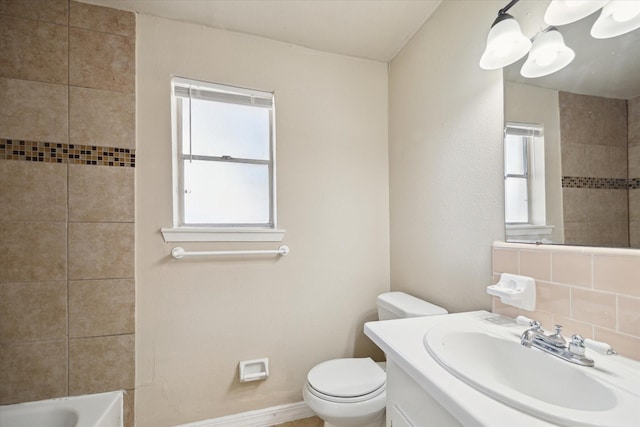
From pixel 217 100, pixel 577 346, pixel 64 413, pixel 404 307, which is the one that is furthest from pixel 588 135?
pixel 64 413

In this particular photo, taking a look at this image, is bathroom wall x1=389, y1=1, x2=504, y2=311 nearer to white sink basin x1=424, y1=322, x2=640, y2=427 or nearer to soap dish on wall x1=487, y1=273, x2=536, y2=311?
soap dish on wall x1=487, y1=273, x2=536, y2=311

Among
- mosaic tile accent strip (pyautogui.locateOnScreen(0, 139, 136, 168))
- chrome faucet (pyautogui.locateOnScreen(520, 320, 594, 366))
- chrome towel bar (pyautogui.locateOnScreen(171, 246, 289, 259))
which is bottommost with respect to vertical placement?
chrome faucet (pyautogui.locateOnScreen(520, 320, 594, 366))

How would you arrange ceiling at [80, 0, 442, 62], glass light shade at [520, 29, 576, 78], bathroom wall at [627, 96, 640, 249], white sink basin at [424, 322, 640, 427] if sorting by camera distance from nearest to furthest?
1. white sink basin at [424, 322, 640, 427]
2. bathroom wall at [627, 96, 640, 249]
3. glass light shade at [520, 29, 576, 78]
4. ceiling at [80, 0, 442, 62]

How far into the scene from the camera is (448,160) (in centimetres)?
136

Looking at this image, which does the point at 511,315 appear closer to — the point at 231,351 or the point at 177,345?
the point at 231,351

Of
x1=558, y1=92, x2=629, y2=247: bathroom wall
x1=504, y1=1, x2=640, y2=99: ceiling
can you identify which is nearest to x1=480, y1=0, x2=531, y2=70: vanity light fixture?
x1=504, y1=1, x2=640, y2=99: ceiling

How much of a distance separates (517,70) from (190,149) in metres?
1.60

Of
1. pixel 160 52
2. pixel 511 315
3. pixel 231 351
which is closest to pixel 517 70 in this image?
pixel 511 315

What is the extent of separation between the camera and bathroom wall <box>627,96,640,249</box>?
76cm

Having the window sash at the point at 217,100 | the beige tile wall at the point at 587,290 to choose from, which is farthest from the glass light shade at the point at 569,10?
the window sash at the point at 217,100

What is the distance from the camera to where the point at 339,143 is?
180 centimetres

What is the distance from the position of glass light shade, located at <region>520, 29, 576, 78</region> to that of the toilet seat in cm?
143

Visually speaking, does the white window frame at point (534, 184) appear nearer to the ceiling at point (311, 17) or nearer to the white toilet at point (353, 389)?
the white toilet at point (353, 389)

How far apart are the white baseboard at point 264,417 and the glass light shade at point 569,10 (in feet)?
6.93
